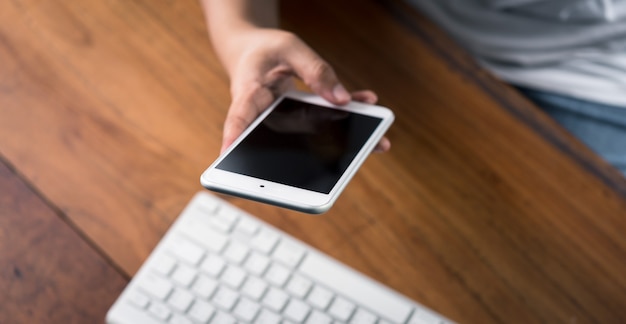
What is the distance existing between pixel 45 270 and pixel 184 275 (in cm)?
13

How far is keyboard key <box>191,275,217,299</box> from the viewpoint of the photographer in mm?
537

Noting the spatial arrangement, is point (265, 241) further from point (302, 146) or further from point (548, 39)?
point (548, 39)

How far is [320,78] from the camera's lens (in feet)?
1.79

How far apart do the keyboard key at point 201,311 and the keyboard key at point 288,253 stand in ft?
0.23

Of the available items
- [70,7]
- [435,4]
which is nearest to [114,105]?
[70,7]

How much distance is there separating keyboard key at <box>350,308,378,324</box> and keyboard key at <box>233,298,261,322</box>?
3.2 inches

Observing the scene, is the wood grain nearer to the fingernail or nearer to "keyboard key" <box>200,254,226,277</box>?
"keyboard key" <box>200,254,226,277</box>

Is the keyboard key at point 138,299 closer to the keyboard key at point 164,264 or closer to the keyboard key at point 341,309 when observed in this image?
the keyboard key at point 164,264

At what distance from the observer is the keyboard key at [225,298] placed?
0.53 m

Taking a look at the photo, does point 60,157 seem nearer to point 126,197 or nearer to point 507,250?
point 126,197

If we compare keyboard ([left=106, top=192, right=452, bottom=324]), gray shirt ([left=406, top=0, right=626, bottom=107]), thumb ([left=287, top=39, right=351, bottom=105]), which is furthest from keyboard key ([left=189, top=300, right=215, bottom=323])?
gray shirt ([left=406, top=0, right=626, bottom=107])

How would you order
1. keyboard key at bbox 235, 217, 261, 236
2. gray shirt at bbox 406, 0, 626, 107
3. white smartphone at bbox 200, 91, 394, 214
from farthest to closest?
gray shirt at bbox 406, 0, 626, 107, keyboard key at bbox 235, 217, 261, 236, white smartphone at bbox 200, 91, 394, 214

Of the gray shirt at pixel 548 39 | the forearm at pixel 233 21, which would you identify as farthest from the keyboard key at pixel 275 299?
the gray shirt at pixel 548 39

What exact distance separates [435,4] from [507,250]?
0.34m
